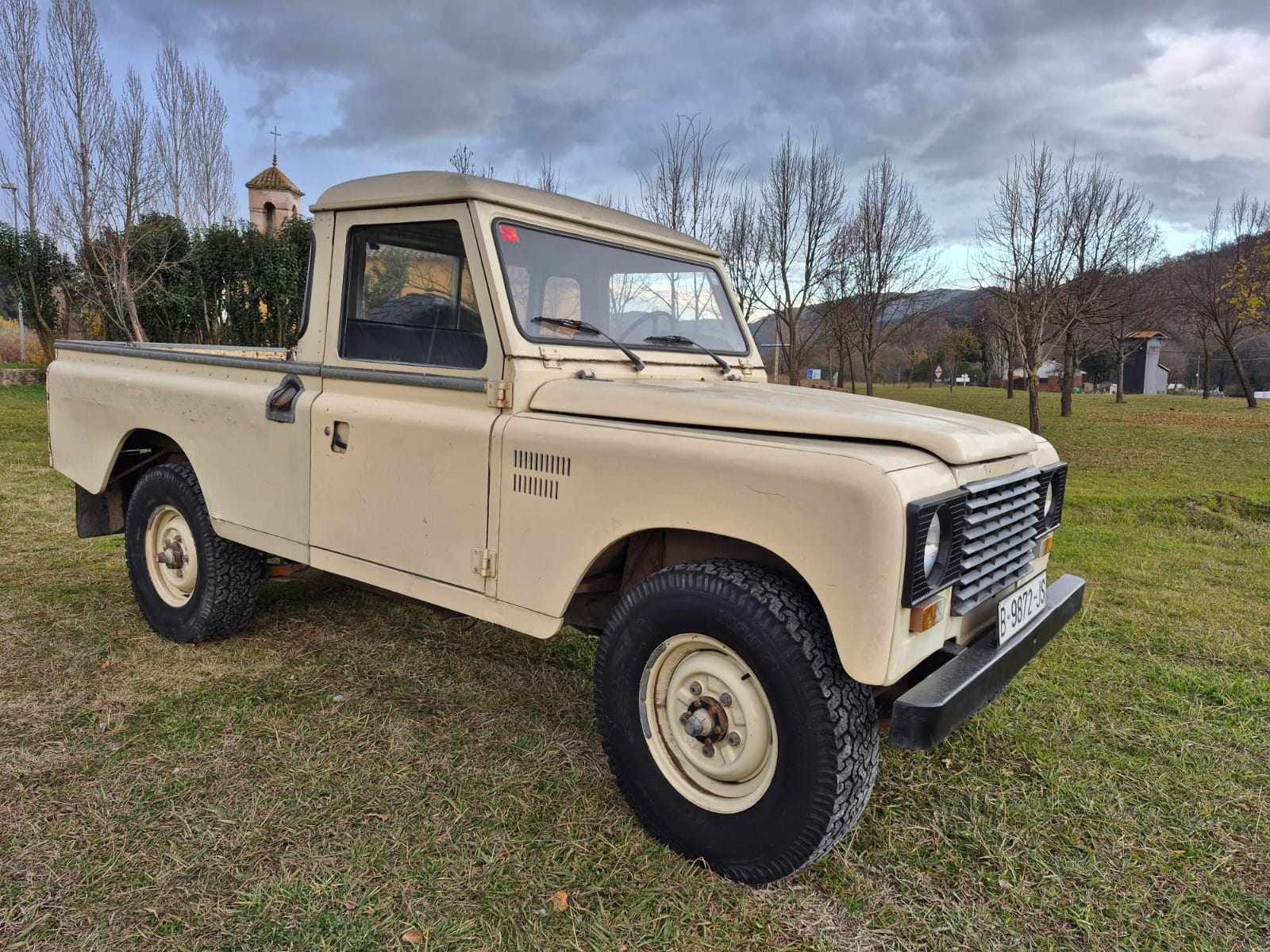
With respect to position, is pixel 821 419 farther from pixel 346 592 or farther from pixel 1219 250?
pixel 1219 250

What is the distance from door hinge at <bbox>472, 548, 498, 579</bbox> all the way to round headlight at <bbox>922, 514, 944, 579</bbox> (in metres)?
1.46

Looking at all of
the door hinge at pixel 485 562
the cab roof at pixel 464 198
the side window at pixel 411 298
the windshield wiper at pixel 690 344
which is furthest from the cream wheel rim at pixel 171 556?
the windshield wiper at pixel 690 344

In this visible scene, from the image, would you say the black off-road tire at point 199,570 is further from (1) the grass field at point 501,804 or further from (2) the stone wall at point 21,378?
(2) the stone wall at point 21,378

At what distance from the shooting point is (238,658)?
13.4 feet

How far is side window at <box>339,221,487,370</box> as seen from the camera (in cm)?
308

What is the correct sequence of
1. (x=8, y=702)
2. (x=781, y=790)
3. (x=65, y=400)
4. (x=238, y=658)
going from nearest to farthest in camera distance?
(x=781, y=790)
(x=8, y=702)
(x=238, y=658)
(x=65, y=400)

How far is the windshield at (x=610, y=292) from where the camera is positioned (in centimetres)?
306

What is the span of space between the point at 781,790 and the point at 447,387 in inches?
71.3

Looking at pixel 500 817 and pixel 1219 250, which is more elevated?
pixel 1219 250

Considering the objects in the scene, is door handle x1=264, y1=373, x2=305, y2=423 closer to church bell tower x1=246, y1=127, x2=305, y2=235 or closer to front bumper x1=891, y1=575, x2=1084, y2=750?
front bumper x1=891, y1=575, x2=1084, y2=750

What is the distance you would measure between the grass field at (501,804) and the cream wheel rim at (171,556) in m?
0.30

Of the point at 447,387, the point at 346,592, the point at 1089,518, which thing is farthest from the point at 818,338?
the point at 447,387

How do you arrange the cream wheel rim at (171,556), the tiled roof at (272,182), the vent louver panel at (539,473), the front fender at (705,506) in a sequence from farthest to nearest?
the tiled roof at (272,182), the cream wheel rim at (171,556), the vent louver panel at (539,473), the front fender at (705,506)

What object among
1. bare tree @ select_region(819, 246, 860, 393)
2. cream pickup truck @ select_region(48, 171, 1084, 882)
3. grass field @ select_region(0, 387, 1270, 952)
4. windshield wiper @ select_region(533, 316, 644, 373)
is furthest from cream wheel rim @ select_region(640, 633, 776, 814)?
bare tree @ select_region(819, 246, 860, 393)
